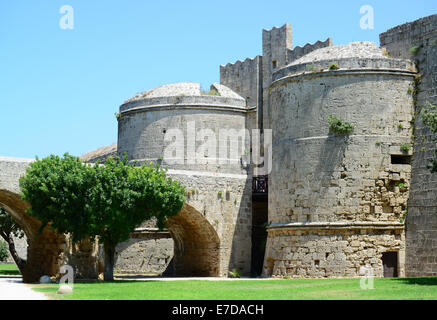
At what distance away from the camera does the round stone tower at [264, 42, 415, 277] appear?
88.4 feet

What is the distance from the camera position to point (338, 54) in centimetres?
2869

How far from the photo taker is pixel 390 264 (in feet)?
88.5

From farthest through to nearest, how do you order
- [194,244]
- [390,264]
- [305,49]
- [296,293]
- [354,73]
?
[305,49] → [194,244] → [354,73] → [390,264] → [296,293]

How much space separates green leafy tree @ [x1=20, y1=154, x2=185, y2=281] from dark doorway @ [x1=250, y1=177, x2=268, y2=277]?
8.66 m

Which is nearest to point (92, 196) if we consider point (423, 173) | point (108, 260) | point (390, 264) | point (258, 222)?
point (108, 260)

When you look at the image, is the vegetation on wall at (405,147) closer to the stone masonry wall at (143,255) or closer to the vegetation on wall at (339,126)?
the vegetation on wall at (339,126)

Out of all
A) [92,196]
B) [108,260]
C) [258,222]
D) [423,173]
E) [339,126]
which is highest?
[339,126]

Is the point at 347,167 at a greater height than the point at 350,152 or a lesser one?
lesser

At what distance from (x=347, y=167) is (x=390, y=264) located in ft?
13.4

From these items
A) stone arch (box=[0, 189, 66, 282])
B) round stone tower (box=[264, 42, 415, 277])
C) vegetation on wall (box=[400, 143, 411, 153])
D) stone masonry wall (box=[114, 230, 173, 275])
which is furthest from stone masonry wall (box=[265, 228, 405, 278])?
stone arch (box=[0, 189, 66, 282])

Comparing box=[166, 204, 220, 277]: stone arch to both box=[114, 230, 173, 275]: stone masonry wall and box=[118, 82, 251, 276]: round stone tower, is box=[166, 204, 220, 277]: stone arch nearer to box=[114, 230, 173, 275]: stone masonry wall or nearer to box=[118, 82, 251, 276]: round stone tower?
box=[118, 82, 251, 276]: round stone tower

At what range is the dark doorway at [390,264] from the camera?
1059 inches

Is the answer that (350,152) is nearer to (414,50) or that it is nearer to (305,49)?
(414,50)

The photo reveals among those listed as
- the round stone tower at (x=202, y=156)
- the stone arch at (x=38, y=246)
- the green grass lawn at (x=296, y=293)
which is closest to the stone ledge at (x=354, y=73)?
the round stone tower at (x=202, y=156)
